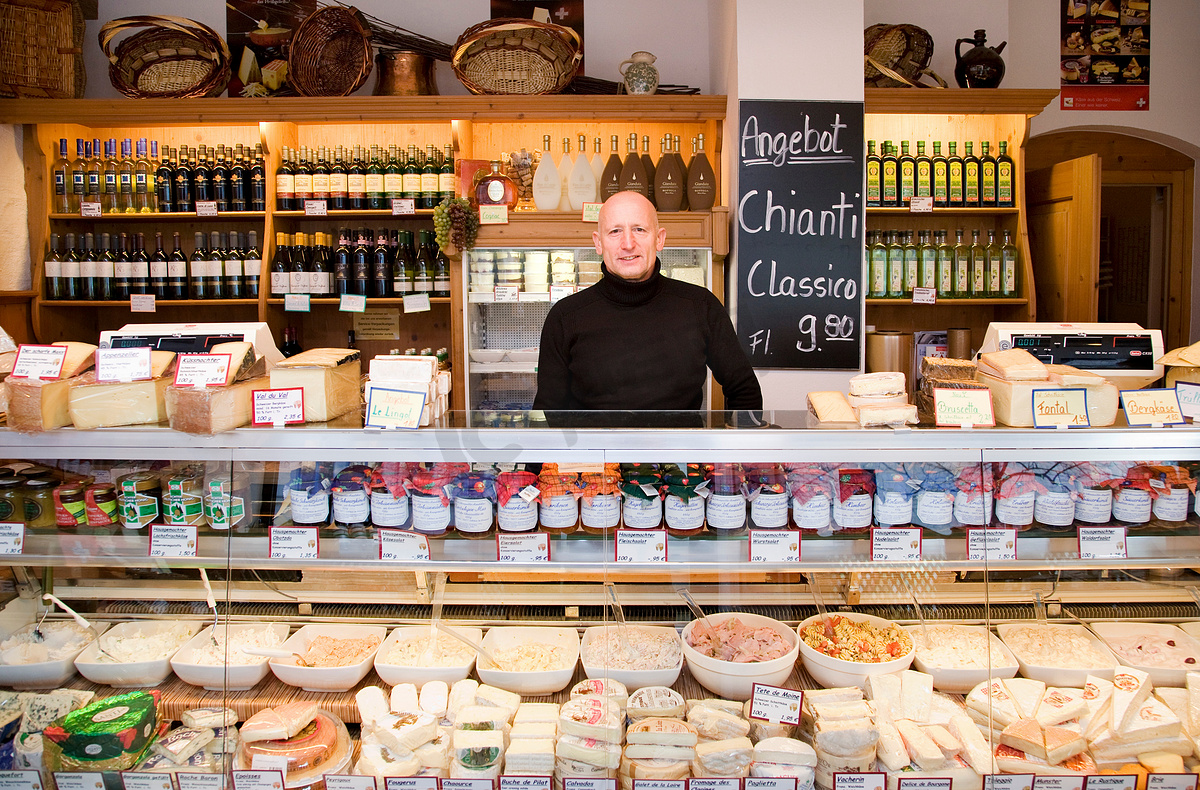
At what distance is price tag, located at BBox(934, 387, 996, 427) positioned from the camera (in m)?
1.61

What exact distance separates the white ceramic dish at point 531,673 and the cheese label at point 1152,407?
129cm

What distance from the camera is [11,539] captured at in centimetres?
172

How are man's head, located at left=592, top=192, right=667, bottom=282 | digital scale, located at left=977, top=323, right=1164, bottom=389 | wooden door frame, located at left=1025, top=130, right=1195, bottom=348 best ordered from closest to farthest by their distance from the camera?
1. digital scale, located at left=977, top=323, right=1164, bottom=389
2. man's head, located at left=592, top=192, right=667, bottom=282
3. wooden door frame, located at left=1025, top=130, right=1195, bottom=348

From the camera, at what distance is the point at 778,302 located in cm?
386

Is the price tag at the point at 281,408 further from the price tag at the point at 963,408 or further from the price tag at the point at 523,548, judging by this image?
the price tag at the point at 963,408

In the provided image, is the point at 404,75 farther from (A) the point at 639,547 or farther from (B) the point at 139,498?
(A) the point at 639,547

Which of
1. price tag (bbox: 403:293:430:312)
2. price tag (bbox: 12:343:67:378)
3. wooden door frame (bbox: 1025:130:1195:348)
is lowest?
price tag (bbox: 12:343:67:378)

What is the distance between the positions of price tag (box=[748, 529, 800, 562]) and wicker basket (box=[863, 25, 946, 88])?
3.20m

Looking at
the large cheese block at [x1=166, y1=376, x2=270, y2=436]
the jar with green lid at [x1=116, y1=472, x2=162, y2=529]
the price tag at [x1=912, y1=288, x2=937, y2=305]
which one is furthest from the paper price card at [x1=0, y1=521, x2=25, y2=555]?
the price tag at [x1=912, y1=288, x2=937, y2=305]

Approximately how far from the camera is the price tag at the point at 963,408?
161 centimetres

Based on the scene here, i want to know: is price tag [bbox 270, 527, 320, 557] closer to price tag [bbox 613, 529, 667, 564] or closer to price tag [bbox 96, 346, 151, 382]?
price tag [bbox 96, 346, 151, 382]

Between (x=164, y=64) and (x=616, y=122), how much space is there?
93.1 inches

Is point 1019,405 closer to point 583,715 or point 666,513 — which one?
point 666,513

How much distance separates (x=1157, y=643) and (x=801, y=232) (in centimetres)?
245
